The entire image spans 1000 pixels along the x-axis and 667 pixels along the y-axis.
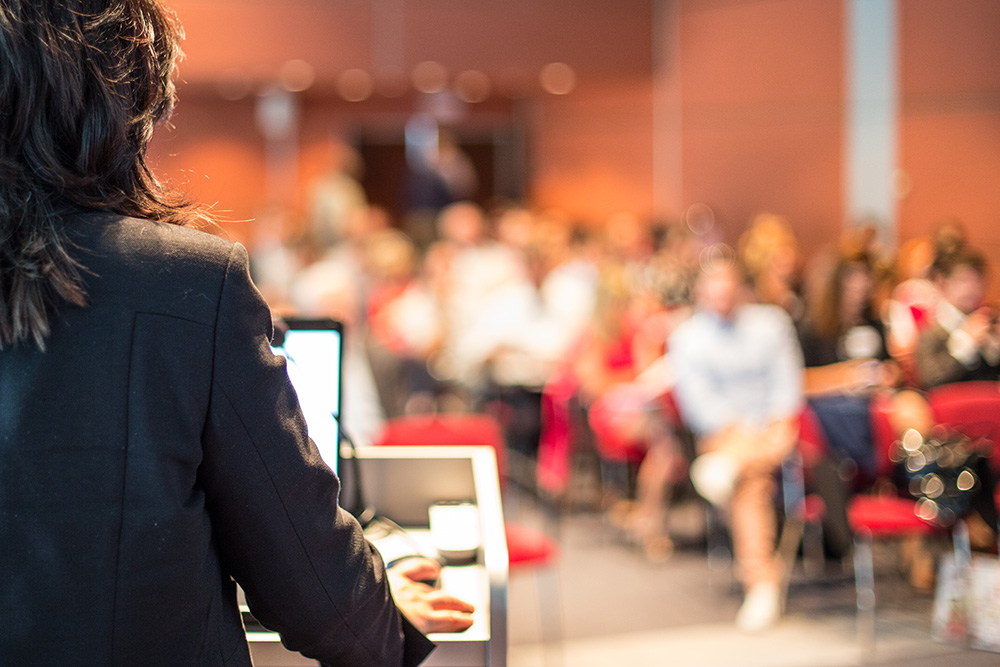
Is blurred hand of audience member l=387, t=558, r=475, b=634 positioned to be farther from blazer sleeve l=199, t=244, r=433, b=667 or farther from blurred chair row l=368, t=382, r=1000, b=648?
blurred chair row l=368, t=382, r=1000, b=648

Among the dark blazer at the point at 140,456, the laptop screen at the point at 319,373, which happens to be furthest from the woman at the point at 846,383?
the dark blazer at the point at 140,456

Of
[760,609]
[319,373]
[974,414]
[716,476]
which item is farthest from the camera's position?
[716,476]

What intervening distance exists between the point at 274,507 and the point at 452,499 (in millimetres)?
1176

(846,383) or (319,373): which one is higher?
(319,373)

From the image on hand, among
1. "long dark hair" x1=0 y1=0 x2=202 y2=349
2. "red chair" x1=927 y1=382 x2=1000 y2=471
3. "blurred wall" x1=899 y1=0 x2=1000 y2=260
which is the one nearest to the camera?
"long dark hair" x1=0 y1=0 x2=202 y2=349

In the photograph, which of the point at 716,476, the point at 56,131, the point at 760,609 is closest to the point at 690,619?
the point at 760,609

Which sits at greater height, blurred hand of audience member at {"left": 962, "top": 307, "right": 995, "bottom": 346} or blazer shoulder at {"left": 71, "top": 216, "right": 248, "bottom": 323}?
blazer shoulder at {"left": 71, "top": 216, "right": 248, "bottom": 323}

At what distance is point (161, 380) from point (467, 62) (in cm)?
820

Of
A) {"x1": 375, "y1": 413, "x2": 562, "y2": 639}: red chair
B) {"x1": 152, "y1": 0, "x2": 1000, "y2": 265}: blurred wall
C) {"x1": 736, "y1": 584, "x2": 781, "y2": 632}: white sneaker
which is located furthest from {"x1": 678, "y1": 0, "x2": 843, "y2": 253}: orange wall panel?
{"x1": 375, "y1": 413, "x2": 562, "y2": 639}: red chair

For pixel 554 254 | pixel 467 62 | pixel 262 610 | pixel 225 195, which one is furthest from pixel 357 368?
pixel 225 195

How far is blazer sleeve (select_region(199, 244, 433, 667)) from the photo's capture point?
3.48ft

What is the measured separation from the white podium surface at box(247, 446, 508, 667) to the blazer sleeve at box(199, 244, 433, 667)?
47 cm

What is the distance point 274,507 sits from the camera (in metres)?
1.09

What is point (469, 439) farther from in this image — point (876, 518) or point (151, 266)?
point (151, 266)
